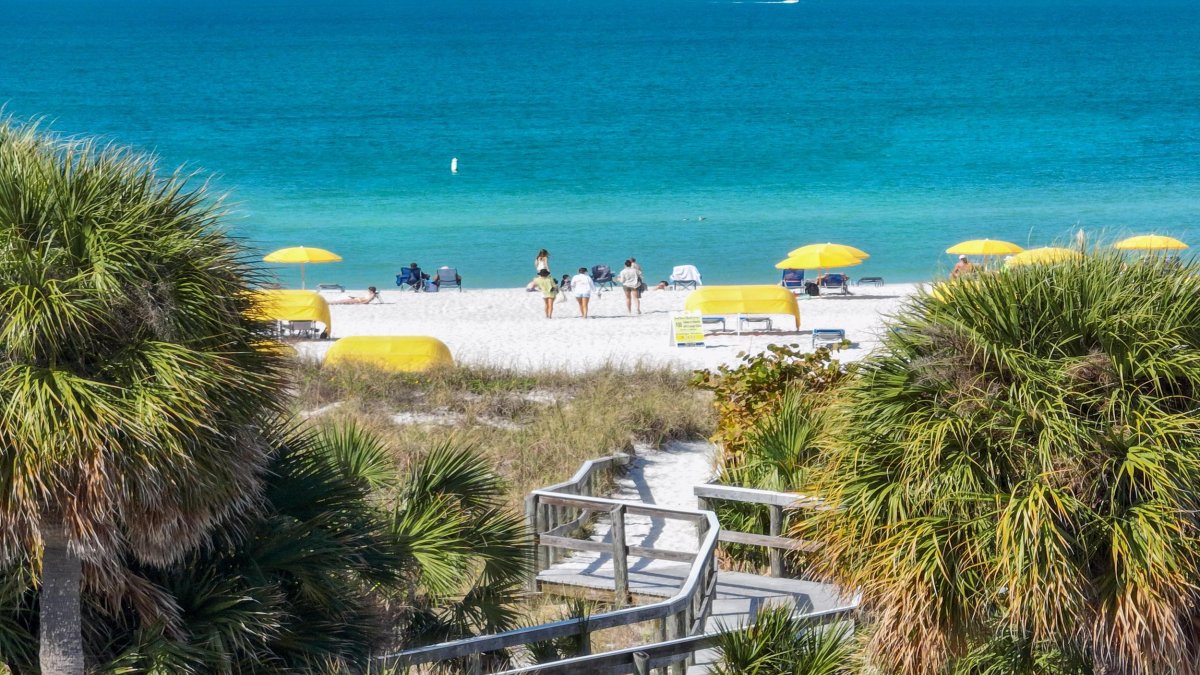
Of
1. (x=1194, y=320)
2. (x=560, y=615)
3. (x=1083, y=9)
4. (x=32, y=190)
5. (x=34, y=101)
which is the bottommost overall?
(x=560, y=615)

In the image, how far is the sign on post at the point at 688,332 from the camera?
2189cm

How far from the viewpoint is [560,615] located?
909 cm

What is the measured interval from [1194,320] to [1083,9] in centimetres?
17233

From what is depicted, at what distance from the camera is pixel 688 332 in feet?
72.1

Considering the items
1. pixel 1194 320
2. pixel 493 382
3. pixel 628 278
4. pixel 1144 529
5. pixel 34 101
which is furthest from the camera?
pixel 34 101

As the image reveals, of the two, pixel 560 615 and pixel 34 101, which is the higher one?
pixel 34 101

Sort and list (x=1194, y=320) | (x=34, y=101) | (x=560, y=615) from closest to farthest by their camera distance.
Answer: (x=1194, y=320), (x=560, y=615), (x=34, y=101)

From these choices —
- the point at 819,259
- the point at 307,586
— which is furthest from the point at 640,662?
the point at 819,259

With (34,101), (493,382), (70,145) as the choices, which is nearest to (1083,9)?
(34,101)

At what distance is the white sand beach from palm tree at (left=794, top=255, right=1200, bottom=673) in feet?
40.3

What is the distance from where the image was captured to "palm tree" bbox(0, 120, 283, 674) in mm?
4793

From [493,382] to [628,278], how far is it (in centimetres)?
1168

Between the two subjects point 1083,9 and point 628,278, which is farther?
point 1083,9

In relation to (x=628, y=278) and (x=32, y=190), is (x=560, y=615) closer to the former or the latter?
(x=32, y=190)
